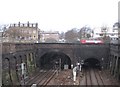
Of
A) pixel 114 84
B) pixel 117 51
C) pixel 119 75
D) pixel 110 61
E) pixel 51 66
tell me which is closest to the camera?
pixel 114 84

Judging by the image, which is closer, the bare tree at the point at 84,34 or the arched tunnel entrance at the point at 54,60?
the arched tunnel entrance at the point at 54,60

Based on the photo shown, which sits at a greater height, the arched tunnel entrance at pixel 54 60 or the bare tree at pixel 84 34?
the bare tree at pixel 84 34

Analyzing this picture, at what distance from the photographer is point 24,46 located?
1437 inches

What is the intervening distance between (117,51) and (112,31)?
65.3 m

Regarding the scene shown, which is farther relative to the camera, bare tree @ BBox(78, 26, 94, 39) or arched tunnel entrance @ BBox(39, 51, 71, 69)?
bare tree @ BBox(78, 26, 94, 39)

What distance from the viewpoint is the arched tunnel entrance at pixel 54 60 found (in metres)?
40.5

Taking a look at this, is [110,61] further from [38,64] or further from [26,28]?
[26,28]

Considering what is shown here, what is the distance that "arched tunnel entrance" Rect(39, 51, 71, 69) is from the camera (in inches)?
1595

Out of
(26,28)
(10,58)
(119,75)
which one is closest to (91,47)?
(119,75)

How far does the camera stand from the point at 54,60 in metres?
43.2

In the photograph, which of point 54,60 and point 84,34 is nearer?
point 54,60

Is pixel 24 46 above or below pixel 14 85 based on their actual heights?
above

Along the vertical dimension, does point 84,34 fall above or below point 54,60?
above

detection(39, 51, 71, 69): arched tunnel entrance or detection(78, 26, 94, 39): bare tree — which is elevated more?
detection(78, 26, 94, 39): bare tree
